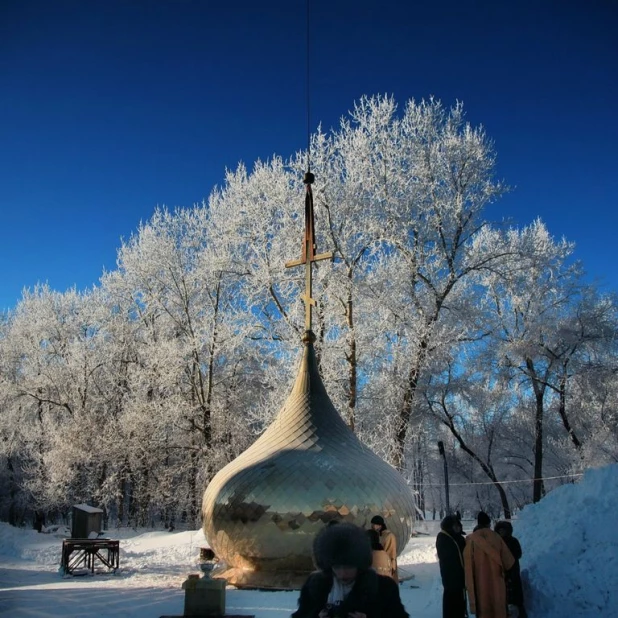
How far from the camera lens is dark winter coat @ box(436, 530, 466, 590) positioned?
6266 mm

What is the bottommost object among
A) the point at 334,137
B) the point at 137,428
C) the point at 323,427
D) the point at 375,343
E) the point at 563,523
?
the point at 563,523

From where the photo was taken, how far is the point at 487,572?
5730mm

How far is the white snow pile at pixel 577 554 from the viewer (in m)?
5.84

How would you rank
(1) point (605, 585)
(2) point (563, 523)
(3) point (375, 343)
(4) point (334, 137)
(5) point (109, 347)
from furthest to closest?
1. (5) point (109, 347)
2. (4) point (334, 137)
3. (3) point (375, 343)
4. (2) point (563, 523)
5. (1) point (605, 585)

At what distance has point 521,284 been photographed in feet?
85.9

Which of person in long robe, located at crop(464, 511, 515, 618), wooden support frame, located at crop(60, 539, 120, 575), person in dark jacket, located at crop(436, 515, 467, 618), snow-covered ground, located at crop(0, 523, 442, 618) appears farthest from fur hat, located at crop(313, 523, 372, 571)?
wooden support frame, located at crop(60, 539, 120, 575)

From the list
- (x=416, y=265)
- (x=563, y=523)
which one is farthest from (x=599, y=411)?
(x=563, y=523)

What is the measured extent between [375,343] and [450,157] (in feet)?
21.2

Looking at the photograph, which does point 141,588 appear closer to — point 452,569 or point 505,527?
point 452,569

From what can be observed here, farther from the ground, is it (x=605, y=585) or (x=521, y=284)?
(x=521, y=284)

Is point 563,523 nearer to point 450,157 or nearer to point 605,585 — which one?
point 605,585

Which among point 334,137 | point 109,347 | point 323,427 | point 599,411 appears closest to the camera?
point 323,427

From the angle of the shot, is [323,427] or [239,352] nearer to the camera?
[323,427]

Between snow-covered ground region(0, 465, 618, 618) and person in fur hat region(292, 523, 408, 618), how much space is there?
151 inches
